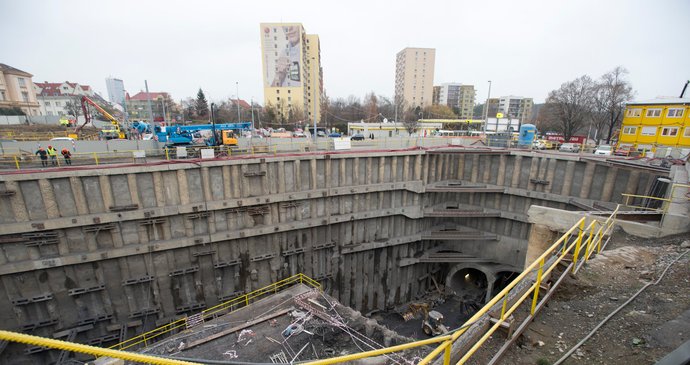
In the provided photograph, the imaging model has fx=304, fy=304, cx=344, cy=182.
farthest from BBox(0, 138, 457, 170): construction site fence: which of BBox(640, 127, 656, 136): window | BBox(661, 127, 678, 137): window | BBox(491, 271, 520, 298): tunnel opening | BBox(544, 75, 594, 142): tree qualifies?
BBox(544, 75, 594, 142): tree

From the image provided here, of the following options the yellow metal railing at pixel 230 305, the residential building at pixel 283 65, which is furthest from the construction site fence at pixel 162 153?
the residential building at pixel 283 65

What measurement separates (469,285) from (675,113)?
2647 centimetres

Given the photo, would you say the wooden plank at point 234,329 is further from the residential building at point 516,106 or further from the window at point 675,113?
the residential building at point 516,106

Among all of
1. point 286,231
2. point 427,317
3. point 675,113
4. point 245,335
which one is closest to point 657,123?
point 675,113

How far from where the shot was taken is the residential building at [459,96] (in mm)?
137250

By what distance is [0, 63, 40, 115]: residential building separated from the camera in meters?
55.3

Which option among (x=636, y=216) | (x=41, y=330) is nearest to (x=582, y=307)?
(x=636, y=216)

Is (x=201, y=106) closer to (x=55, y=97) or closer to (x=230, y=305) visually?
(x=55, y=97)

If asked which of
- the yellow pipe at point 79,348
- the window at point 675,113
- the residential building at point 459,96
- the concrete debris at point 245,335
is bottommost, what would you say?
the concrete debris at point 245,335

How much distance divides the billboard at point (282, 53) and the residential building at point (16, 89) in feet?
152

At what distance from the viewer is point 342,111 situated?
80438mm

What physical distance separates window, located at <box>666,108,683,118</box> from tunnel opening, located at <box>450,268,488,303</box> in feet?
82.0

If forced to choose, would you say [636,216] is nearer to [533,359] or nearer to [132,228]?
[533,359]

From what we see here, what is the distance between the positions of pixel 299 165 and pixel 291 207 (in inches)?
87.5
